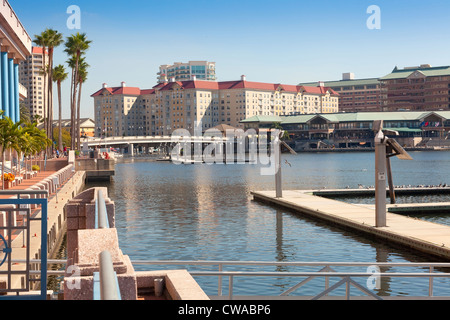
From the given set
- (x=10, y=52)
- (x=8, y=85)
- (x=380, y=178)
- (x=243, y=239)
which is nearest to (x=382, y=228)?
(x=380, y=178)

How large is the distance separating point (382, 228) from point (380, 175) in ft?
8.10

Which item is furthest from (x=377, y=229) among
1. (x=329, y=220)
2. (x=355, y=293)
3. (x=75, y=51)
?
(x=75, y=51)

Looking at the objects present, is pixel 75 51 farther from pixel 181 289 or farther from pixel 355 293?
pixel 181 289

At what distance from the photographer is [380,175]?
30.2 meters

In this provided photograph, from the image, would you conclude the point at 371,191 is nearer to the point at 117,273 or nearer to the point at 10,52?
the point at 10,52

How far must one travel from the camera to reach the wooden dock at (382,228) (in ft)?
86.8

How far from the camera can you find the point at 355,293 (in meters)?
20.8

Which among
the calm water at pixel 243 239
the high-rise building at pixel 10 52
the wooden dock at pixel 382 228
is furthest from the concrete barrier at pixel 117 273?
the high-rise building at pixel 10 52

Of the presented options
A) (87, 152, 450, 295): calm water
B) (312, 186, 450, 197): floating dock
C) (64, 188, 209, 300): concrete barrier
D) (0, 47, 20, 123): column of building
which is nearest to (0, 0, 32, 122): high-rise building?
(0, 47, 20, 123): column of building

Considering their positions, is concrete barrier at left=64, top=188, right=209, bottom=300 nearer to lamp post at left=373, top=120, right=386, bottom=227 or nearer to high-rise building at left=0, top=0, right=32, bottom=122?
lamp post at left=373, top=120, right=386, bottom=227

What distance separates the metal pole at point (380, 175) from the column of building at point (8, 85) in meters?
42.4

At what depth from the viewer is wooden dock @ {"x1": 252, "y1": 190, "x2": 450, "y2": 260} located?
86.8ft
